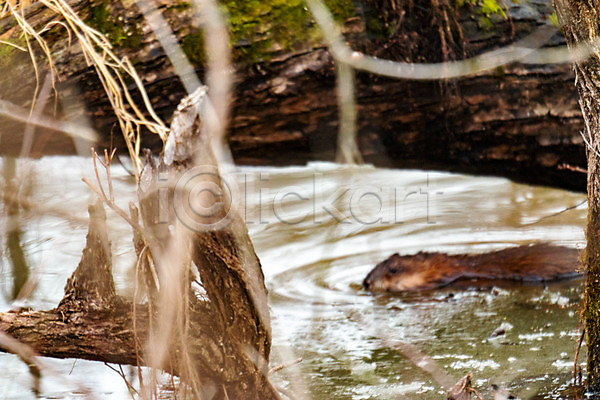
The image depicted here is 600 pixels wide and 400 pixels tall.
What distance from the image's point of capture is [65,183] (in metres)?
5.01

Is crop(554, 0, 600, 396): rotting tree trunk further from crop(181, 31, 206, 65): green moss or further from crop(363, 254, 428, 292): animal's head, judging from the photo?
crop(181, 31, 206, 65): green moss

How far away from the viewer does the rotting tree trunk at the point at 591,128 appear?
87.0 inches

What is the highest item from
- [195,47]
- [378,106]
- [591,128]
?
[195,47]

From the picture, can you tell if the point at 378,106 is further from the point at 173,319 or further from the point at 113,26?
the point at 173,319

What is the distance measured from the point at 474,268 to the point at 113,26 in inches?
93.5

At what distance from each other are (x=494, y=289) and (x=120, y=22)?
248 centimetres

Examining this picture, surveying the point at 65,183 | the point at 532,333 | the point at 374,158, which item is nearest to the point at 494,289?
the point at 532,333

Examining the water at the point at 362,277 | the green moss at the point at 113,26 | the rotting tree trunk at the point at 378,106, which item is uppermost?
the green moss at the point at 113,26

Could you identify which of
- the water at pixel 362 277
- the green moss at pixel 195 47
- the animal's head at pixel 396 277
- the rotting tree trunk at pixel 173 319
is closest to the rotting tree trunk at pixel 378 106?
the green moss at pixel 195 47

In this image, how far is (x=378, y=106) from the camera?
12.7 ft

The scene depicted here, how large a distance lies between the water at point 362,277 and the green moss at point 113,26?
896 mm

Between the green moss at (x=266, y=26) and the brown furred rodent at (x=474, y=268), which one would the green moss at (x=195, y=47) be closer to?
the green moss at (x=266, y=26)

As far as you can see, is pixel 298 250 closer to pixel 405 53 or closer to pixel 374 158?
pixel 374 158

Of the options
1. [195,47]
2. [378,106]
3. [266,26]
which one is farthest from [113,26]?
[378,106]
